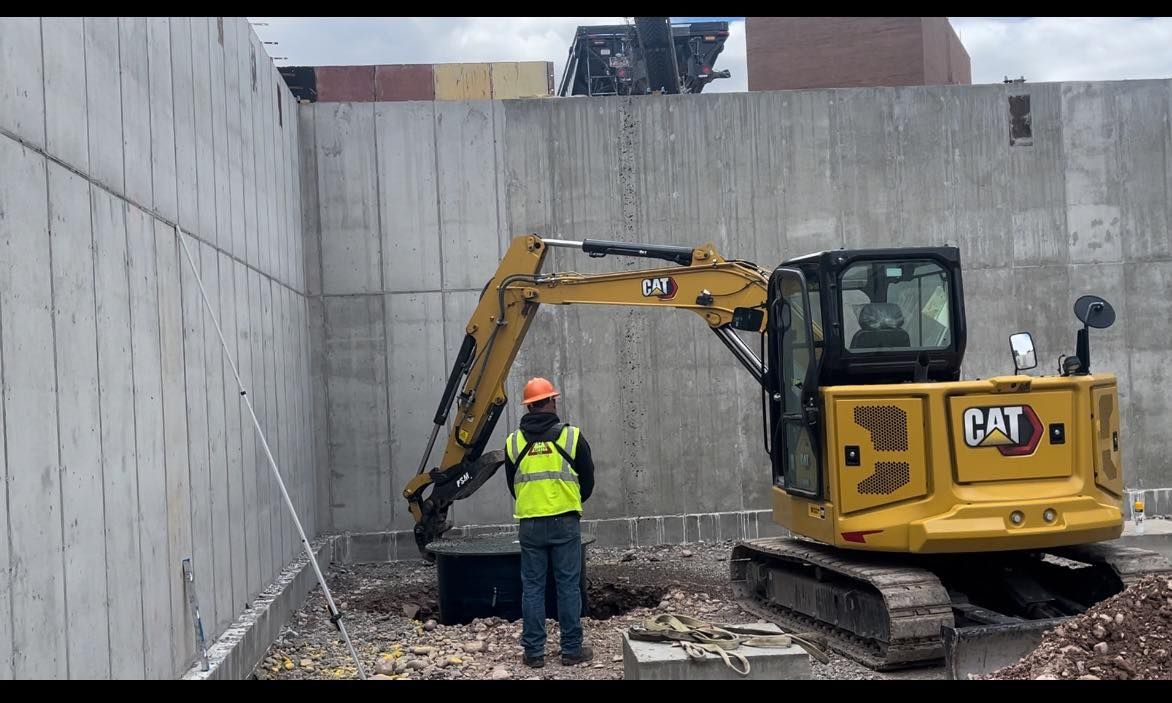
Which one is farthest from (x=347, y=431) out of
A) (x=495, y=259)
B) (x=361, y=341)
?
(x=495, y=259)

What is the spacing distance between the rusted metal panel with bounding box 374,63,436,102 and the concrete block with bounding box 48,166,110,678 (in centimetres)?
2047

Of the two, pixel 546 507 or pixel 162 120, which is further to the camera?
pixel 546 507

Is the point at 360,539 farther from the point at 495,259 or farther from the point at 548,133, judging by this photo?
the point at 548,133

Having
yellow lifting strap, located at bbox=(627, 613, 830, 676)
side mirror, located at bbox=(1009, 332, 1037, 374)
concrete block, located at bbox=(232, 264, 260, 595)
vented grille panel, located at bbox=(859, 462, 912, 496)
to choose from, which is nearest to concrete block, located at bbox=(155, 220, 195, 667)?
concrete block, located at bbox=(232, 264, 260, 595)

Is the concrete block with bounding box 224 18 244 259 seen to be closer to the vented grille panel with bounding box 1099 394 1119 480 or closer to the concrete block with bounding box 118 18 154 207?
the concrete block with bounding box 118 18 154 207

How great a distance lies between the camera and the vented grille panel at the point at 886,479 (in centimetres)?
748

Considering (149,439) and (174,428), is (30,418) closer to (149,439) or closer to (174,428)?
(149,439)

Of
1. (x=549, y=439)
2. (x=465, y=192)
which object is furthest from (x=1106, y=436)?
(x=465, y=192)

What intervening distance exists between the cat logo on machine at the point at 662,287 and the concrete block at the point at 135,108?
15.4 feet

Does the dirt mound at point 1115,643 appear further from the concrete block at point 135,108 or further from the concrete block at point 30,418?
the concrete block at point 135,108

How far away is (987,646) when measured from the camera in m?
6.89

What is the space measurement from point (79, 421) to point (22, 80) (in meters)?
1.37


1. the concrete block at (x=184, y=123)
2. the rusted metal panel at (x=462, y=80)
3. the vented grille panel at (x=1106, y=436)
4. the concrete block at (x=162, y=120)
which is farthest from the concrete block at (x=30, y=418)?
the rusted metal panel at (x=462, y=80)

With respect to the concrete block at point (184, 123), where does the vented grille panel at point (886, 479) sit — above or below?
below
